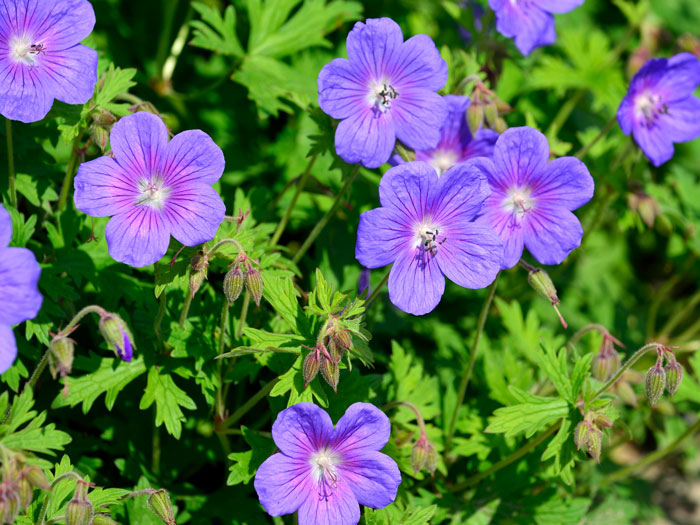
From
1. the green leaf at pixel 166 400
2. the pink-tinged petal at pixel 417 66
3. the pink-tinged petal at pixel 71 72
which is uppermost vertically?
the pink-tinged petal at pixel 417 66

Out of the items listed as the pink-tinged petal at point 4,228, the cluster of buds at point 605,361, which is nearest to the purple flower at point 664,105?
the cluster of buds at point 605,361

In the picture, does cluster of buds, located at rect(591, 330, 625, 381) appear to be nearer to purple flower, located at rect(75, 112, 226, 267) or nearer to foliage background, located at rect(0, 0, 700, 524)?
foliage background, located at rect(0, 0, 700, 524)

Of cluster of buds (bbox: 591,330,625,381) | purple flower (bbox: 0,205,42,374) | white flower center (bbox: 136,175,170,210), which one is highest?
white flower center (bbox: 136,175,170,210)

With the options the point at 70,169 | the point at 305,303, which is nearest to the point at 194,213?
the point at 70,169

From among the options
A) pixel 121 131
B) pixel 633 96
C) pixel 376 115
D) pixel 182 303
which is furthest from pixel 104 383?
pixel 633 96

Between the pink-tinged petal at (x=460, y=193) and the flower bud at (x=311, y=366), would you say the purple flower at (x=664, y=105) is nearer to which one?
the pink-tinged petal at (x=460, y=193)

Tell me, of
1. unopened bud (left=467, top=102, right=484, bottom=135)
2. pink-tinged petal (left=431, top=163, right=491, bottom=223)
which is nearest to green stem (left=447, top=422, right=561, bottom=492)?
pink-tinged petal (left=431, top=163, right=491, bottom=223)

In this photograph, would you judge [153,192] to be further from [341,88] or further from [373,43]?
[373,43]
